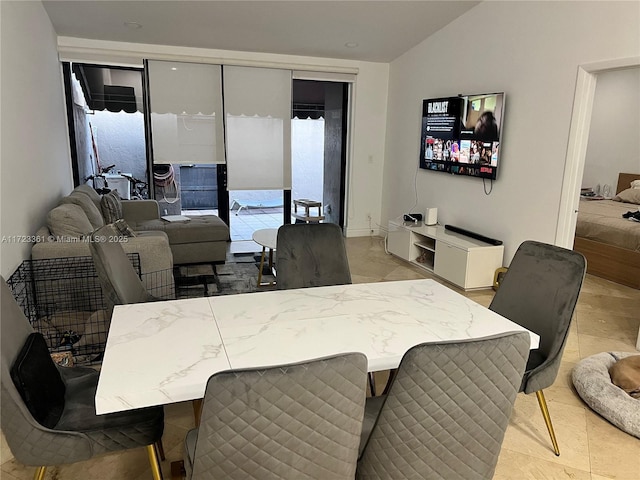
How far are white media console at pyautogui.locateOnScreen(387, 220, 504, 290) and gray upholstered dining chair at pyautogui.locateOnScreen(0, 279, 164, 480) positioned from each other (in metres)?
3.37

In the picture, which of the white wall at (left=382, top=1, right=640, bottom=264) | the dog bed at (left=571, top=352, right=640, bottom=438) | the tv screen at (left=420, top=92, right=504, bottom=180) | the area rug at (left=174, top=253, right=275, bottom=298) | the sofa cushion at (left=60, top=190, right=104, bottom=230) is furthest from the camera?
the tv screen at (left=420, top=92, right=504, bottom=180)

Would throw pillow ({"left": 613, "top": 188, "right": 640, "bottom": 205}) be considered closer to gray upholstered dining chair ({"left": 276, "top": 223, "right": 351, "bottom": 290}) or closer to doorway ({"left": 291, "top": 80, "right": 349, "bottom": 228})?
doorway ({"left": 291, "top": 80, "right": 349, "bottom": 228})

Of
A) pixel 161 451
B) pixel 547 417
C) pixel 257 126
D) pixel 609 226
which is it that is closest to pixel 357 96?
pixel 257 126

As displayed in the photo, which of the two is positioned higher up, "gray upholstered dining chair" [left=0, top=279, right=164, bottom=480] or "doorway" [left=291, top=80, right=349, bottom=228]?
"doorway" [left=291, top=80, right=349, bottom=228]

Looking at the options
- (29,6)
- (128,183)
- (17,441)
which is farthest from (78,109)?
(17,441)

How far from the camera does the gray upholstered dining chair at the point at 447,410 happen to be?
1.19m

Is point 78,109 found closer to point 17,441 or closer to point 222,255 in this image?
point 222,255

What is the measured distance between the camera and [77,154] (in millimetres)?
5457

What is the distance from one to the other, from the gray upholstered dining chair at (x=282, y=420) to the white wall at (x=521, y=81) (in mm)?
3404

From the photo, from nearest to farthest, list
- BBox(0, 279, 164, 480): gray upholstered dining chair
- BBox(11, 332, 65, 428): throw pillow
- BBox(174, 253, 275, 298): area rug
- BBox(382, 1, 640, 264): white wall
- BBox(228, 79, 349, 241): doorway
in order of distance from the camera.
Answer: BBox(0, 279, 164, 480): gray upholstered dining chair < BBox(11, 332, 65, 428): throw pillow < BBox(382, 1, 640, 264): white wall < BBox(174, 253, 275, 298): area rug < BBox(228, 79, 349, 241): doorway

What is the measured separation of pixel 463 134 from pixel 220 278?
2.88 meters

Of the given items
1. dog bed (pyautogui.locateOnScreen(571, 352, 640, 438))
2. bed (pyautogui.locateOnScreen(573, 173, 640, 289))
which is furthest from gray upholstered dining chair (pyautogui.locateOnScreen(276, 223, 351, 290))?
bed (pyautogui.locateOnScreen(573, 173, 640, 289))

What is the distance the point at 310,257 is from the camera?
269 centimetres

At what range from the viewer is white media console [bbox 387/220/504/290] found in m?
4.36
